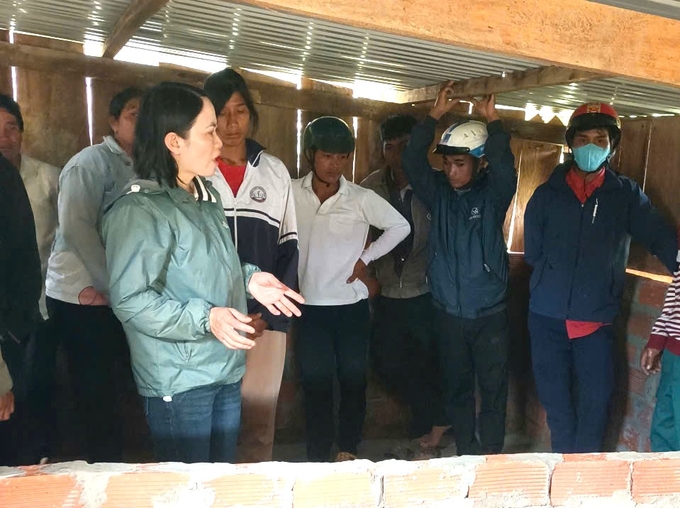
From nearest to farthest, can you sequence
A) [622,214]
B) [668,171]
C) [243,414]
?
[243,414]
[622,214]
[668,171]

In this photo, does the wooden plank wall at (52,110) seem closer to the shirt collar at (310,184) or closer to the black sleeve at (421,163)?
the shirt collar at (310,184)

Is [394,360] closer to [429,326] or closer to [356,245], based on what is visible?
[429,326]

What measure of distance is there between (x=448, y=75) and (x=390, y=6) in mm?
1718

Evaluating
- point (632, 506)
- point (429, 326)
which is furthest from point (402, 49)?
point (632, 506)

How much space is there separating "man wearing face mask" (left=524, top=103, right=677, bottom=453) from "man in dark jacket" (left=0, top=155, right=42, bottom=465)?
2.28 m

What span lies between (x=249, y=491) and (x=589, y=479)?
3.07 ft

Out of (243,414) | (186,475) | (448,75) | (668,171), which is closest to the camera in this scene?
(186,475)

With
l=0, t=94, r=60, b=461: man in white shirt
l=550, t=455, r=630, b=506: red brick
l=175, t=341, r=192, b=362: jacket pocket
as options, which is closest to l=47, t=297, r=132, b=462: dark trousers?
l=0, t=94, r=60, b=461: man in white shirt

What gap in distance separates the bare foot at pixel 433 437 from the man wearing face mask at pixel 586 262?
0.75 meters

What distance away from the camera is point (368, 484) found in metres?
1.53

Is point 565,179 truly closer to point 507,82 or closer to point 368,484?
point 507,82

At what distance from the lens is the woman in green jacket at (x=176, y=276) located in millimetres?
1690

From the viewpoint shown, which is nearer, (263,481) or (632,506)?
(263,481)

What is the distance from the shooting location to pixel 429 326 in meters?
3.43
